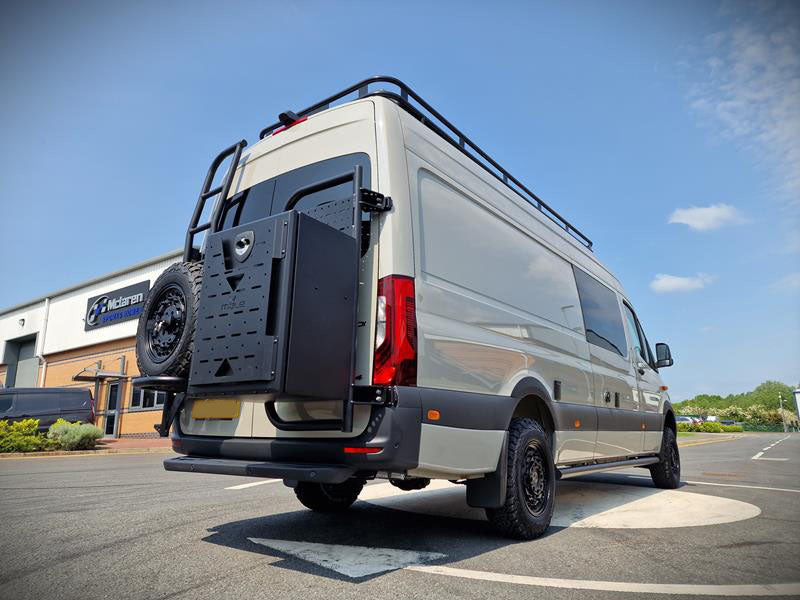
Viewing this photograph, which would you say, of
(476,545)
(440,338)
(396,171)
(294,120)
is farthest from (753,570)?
(294,120)

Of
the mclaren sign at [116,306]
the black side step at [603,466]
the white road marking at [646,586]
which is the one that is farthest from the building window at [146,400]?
the white road marking at [646,586]

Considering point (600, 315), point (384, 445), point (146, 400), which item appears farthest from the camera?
point (146, 400)

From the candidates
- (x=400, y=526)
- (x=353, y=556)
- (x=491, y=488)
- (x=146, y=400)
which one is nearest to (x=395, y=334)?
(x=491, y=488)

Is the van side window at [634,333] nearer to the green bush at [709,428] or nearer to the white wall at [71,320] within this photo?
the white wall at [71,320]

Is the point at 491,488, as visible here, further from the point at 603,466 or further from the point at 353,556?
the point at 603,466

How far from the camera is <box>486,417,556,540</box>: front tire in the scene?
3.70 meters

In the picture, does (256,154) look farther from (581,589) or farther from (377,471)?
(581,589)

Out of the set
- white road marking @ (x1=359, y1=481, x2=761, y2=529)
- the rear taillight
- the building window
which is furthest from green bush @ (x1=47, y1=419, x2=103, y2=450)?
the rear taillight

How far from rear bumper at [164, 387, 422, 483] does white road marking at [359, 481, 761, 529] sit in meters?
2.12

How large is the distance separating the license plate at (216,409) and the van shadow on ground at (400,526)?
83cm

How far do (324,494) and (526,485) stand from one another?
1.90 metres

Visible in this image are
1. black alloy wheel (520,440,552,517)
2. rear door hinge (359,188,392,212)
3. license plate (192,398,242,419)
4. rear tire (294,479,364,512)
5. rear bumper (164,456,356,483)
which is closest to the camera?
rear bumper (164,456,356,483)

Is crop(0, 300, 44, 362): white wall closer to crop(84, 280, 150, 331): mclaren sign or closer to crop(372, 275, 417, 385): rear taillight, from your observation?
crop(84, 280, 150, 331): mclaren sign

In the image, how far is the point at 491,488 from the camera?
3.54 meters
